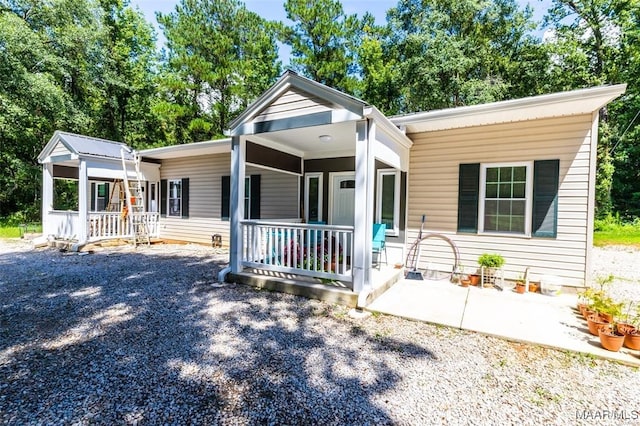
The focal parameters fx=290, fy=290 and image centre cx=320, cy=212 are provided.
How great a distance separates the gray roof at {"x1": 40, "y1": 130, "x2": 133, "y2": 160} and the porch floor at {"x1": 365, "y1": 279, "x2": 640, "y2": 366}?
912cm

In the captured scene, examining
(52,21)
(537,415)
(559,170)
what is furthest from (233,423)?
(52,21)

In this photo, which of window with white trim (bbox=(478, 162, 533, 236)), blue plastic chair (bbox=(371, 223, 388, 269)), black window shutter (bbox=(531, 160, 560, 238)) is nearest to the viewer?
black window shutter (bbox=(531, 160, 560, 238))

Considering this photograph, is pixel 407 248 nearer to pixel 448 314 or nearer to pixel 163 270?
pixel 448 314

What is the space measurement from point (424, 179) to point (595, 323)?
3.46 metres

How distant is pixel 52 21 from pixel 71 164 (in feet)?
33.5

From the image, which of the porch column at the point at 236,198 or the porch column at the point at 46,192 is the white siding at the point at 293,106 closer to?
the porch column at the point at 236,198

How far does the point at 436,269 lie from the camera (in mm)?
5832

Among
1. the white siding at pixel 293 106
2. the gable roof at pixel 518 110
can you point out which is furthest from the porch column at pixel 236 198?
the gable roof at pixel 518 110

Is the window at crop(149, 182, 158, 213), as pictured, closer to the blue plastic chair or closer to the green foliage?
the blue plastic chair

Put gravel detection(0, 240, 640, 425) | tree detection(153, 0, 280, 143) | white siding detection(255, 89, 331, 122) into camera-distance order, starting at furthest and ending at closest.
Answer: tree detection(153, 0, 280, 143) < white siding detection(255, 89, 331, 122) < gravel detection(0, 240, 640, 425)

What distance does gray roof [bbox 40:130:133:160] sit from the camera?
830 centimetres

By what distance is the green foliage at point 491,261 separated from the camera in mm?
5145

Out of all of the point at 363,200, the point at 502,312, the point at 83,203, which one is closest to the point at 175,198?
the point at 83,203

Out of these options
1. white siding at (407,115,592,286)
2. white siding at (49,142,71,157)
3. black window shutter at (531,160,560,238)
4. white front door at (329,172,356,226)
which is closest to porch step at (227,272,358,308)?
white siding at (407,115,592,286)
